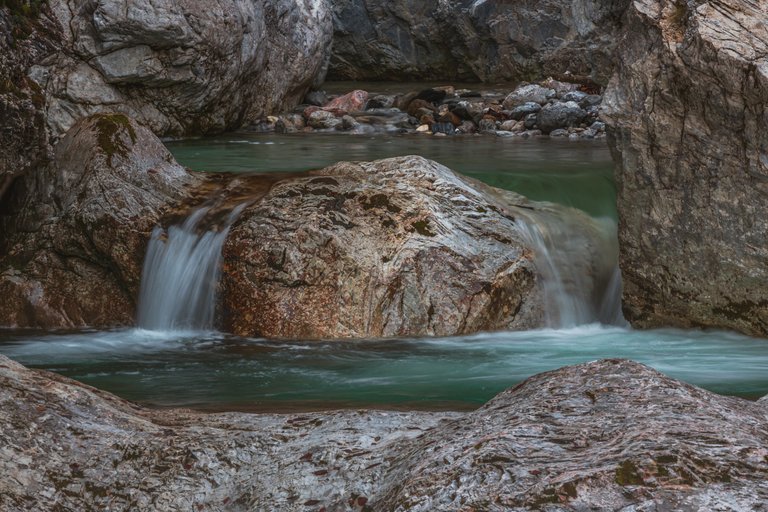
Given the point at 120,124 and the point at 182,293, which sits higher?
the point at 120,124

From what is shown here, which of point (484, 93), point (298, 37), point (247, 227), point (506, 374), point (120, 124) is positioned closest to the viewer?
point (506, 374)

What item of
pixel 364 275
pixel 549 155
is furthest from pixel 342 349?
pixel 549 155

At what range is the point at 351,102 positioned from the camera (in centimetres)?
2077

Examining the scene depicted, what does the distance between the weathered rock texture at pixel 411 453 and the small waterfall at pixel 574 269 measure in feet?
15.9

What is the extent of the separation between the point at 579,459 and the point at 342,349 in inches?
186

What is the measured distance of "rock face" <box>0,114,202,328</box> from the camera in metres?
8.12

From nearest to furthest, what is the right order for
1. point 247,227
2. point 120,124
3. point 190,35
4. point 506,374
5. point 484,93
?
point 506,374 → point 247,227 → point 120,124 → point 190,35 → point 484,93

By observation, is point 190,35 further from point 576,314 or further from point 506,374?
point 506,374

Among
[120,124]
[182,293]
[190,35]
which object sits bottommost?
[182,293]

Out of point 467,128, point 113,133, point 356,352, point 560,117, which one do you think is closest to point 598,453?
point 356,352

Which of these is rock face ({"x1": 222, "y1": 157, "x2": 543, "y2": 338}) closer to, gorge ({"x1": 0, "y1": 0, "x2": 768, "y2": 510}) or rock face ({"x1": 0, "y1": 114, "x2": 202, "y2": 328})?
gorge ({"x1": 0, "y1": 0, "x2": 768, "y2": 510})

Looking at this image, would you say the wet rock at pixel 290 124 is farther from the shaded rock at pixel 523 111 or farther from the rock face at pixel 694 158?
the rock face at pixel 694 158

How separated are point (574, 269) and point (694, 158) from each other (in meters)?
1.53

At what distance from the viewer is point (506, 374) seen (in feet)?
21.6
